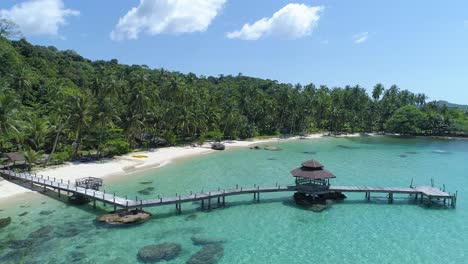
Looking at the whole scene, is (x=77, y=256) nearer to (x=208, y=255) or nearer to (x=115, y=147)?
(x=208, y=255)

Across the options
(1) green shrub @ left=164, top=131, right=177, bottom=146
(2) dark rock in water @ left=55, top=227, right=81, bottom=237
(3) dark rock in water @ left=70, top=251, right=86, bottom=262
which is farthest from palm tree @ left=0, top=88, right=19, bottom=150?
(1) green shrub @ left=164, top=131, right=177, bottom=146

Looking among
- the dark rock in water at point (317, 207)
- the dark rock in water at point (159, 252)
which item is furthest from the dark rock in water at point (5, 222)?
the dark rock in water at point (317, 207)

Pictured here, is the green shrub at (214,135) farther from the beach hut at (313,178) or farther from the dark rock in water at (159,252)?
the dark rock in water at (159,252)

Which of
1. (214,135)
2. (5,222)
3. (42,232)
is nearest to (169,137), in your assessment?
(214,135)

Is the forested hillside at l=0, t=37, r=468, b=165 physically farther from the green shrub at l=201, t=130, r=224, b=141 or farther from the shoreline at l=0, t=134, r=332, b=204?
the shoreline at l=0, t=134, r=332, b=204

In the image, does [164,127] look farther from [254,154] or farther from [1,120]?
[1,120]

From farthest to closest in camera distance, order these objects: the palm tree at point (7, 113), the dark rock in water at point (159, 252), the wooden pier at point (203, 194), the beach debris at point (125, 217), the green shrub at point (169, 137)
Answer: the green shrub at point (169, 137) < the palm tree at point (7, 113) < the wooden pier at point (203, 194) < the beach debris at point (125, 217) < the dark rock in water at point (159, 252)
